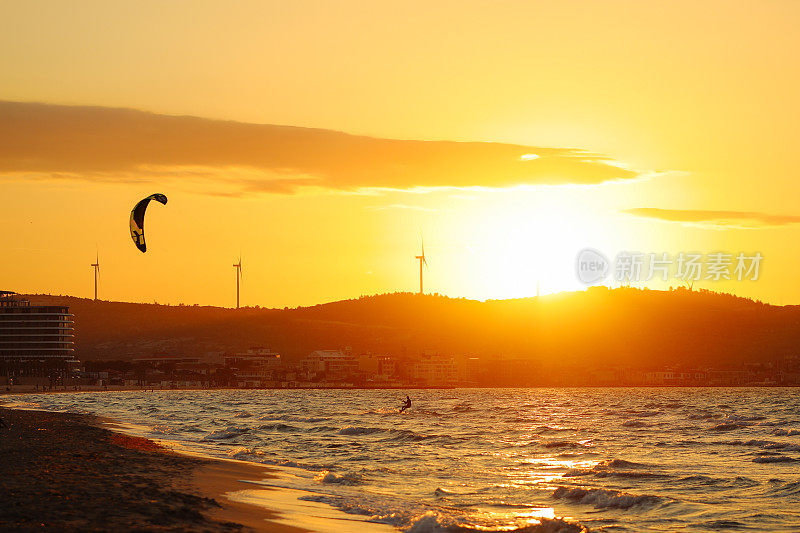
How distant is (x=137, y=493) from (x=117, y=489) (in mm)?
855

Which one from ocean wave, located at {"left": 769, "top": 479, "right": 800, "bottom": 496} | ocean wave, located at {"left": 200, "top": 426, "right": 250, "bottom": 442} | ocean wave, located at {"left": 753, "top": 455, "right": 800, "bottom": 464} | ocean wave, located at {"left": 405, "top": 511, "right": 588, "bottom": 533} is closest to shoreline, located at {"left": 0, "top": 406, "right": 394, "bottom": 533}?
ocean wave, located at {"left": 405, "top": 511, "right": 588, "bottom": 533}

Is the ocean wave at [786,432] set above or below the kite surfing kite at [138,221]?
below

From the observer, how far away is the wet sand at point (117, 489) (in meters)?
21.1

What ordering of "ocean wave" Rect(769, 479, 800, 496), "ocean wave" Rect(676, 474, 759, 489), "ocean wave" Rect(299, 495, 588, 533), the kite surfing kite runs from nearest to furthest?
"ocean wave" Rect(299, 495, 588, 533) < "ocean wave" Rect(769, 479, 800, 496) < "ocean wave" Rect(676, 474, 759, 489) < the kite surfing kite

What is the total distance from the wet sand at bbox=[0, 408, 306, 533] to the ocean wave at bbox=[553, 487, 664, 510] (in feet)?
39.9

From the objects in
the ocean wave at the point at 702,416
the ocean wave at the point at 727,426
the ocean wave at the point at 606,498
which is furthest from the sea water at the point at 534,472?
the ocean wave at the point at 702,416

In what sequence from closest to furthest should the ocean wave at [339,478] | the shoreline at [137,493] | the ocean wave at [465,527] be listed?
1. the shoreline at [137,493]
2. the ocean wave at [465,527]
3. the ocean wave at [339,478]

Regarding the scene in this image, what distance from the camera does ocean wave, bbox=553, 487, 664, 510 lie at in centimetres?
3390

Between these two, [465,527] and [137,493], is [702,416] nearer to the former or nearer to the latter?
[465,527]

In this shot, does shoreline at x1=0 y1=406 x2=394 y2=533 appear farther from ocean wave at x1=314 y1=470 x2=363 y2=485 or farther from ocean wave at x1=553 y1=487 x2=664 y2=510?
ocean wave at x1=553 y1=487 x2=664 y2=510

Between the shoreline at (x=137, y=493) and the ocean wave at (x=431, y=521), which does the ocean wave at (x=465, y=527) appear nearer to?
the ocean wave at (x=431, y=521)

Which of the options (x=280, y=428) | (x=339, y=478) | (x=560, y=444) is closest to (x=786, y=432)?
(x=560, y=444)

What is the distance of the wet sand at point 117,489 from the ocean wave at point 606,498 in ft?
39.9

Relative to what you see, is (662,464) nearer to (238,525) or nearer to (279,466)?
(279,466)
